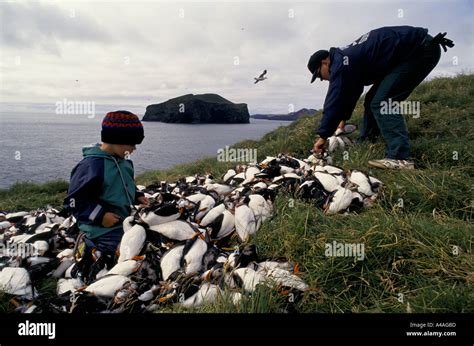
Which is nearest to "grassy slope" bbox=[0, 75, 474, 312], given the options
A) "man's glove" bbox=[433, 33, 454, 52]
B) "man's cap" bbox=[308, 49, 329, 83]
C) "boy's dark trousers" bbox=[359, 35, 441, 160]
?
"boy's dark trousers" bbox=[359, 35, 441, 160]

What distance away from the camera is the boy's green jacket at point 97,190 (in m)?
3.22

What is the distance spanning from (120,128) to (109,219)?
0.98m

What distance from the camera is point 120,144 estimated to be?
3389 millimetres

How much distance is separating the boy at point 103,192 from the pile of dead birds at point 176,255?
0.18 m

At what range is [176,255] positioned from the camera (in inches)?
112

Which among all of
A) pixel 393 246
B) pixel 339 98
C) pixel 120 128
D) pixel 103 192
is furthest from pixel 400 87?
pixel 103 192

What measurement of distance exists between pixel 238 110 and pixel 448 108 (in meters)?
43.2

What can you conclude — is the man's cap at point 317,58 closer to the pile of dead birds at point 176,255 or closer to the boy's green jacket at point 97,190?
the pile of dead birds at point 176,255

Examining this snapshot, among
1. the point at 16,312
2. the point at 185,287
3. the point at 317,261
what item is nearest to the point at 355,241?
the point at 317,261

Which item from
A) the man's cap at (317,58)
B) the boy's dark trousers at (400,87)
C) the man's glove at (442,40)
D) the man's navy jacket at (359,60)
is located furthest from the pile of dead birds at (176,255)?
the man's glove at (442,40)

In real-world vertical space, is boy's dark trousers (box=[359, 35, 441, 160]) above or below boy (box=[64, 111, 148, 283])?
above

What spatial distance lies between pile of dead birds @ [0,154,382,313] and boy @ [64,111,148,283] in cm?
18

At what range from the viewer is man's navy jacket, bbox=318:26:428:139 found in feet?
15.8

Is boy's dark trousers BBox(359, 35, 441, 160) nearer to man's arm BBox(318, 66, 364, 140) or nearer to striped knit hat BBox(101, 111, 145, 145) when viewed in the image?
man's arm BBox(318, 66, 364, 140)
